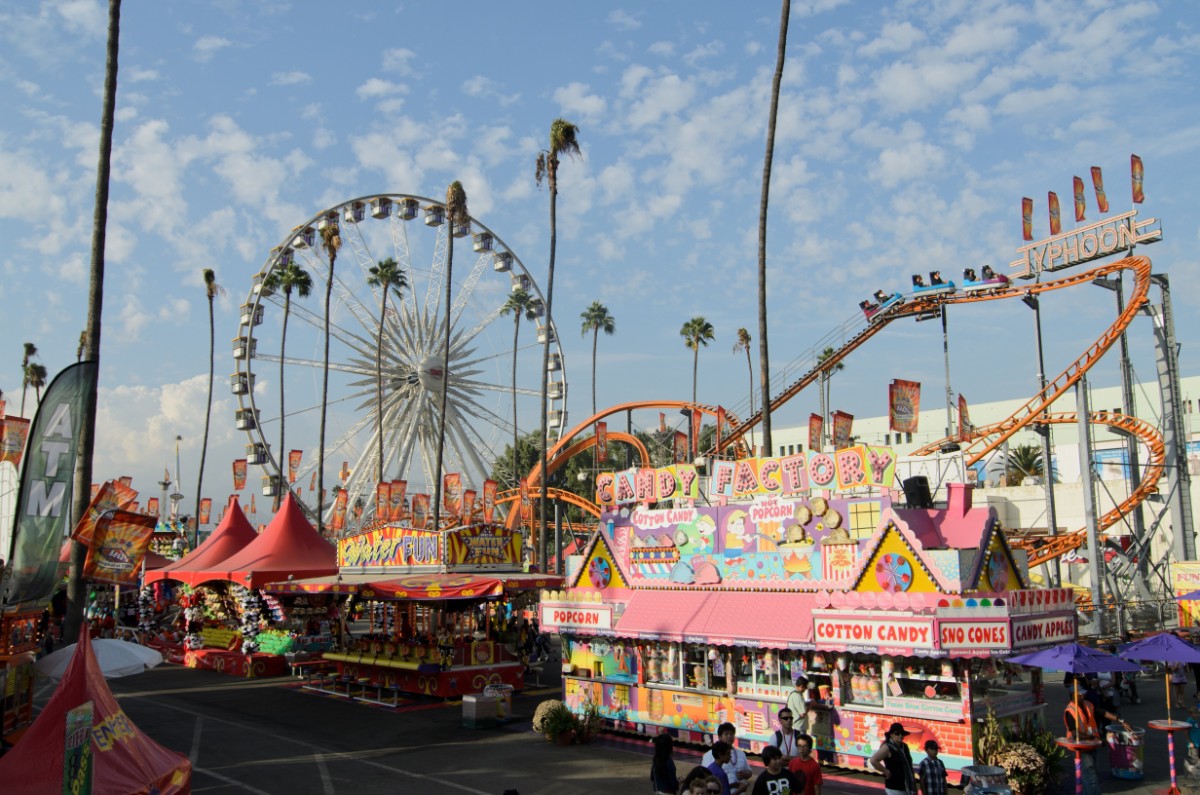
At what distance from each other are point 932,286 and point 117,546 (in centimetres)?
3387

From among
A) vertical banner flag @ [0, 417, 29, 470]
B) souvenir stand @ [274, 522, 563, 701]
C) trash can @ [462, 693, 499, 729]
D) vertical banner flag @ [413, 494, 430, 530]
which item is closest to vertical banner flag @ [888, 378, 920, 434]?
souvenir stand @ [274, 522, 563, 701]

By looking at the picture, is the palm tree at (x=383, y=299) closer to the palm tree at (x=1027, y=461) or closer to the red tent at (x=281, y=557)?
the red tent at (x=281, y=557)

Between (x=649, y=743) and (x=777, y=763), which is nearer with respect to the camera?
Answer: (x=777, y=763)

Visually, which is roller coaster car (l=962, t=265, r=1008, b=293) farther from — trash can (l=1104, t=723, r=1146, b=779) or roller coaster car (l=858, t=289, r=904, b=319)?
trash can (l=1104, t=723, r=1146, b=779)

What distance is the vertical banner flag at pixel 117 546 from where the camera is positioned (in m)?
12.6

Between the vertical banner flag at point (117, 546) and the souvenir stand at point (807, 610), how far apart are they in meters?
8.16

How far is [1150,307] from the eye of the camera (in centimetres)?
3209

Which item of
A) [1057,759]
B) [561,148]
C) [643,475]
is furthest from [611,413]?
[1057,759]

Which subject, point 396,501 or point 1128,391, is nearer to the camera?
point 1128,391

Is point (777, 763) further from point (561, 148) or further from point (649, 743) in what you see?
point (561, 148)

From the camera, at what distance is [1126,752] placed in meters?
13.4

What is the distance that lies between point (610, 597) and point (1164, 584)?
75.8 ft

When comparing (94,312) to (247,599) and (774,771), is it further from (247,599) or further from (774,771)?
(247,599)

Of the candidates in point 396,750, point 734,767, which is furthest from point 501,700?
point 734,767
